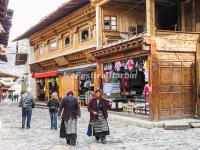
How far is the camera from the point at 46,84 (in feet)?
114

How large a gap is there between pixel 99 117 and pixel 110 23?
11175 millimetres

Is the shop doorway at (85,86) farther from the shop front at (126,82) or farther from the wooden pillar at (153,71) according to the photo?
the wooden pillar at (153,71)

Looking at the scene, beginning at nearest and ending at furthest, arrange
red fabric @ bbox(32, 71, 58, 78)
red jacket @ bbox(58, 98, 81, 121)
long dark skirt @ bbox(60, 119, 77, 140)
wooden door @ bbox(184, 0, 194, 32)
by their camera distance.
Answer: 1. long dark skirt @ bbox(60, 119, 77, 140)
2. red jacket @ bbox(58, 98, 81, 121)
3. wooden door @ bbox(184, 0, 194, 32)
4. red fabric @ bbox(32, 71, 58, 78)

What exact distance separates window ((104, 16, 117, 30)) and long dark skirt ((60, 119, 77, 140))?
11.2 metres

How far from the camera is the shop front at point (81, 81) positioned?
25.2 metres

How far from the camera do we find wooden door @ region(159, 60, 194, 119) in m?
16.9

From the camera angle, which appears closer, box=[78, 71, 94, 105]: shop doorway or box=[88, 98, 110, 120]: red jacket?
box=[88, 98, 110, 120]: red jacket

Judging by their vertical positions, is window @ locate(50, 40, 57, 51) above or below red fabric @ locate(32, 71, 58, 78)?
above

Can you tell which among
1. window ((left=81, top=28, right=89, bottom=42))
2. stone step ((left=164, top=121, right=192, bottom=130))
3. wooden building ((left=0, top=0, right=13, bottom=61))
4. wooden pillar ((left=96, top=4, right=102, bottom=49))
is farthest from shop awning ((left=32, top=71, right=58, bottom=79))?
stone step ((left=164, top=121, right=192, bottom=130))

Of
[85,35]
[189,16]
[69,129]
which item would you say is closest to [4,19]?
[69,129]

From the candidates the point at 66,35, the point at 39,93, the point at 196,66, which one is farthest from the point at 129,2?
the point at 39,93

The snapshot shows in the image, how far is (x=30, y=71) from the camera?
129ft

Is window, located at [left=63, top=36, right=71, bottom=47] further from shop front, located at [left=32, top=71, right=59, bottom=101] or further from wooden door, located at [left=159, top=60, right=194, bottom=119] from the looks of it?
wooden door, located at [left=159, top=60, right=194, bottom=119]

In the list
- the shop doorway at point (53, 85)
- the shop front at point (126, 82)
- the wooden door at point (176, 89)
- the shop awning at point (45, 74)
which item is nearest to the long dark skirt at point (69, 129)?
Answer: the wooden door at point (176, 89)
